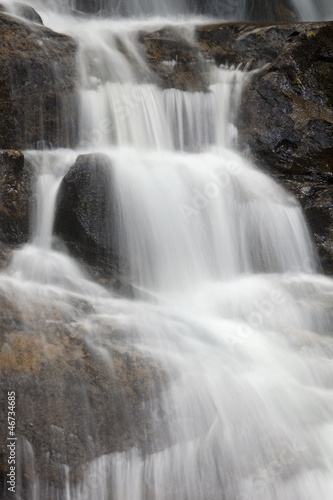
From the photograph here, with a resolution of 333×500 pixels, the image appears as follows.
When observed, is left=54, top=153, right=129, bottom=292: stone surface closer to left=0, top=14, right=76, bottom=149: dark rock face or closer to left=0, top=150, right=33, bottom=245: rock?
left=0, top=150, right=33, bottom=245: rock

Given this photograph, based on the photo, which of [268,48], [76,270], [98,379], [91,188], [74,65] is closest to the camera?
[98,379]

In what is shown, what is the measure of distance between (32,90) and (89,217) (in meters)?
2.51

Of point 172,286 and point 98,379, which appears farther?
point 172,286

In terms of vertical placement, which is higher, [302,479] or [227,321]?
[227,321]

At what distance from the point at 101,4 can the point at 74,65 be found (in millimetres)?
3735

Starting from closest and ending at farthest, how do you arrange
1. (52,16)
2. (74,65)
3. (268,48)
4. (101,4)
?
(74,65) < (268,48) < (52,16) < (101,4)

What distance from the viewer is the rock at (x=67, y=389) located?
10.7 ft

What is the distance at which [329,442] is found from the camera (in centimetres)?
378

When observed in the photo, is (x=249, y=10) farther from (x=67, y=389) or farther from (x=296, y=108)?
(x=67, y=389)

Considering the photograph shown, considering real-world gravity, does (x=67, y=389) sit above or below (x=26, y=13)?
below

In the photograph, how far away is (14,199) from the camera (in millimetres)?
5621

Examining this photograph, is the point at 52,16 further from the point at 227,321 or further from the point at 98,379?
the point at 98,379

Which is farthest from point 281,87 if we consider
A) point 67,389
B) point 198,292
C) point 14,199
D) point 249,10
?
point 67,389

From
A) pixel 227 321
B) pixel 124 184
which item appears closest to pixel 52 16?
pixel 124 184
